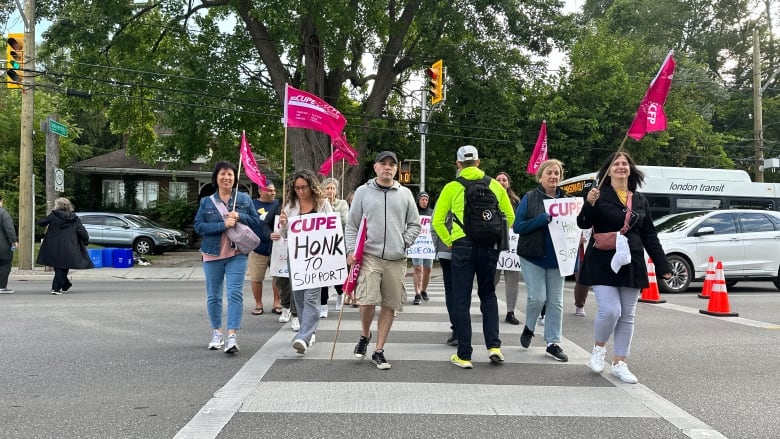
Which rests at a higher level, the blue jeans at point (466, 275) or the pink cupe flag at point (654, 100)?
the pink cupe flag at point (654, 100)

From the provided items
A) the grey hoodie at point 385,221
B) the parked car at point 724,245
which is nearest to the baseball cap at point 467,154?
the grey hoodie at point 385,221

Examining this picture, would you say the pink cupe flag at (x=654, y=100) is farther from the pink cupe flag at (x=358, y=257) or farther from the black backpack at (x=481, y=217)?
the pink cupe flag at (x=358, y=257)

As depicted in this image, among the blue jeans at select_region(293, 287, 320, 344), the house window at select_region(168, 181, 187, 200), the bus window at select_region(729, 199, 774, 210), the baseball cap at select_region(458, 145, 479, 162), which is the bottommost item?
the blue jeans at select_region(293, 287, 320, 344)

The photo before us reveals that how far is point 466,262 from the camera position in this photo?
5.46 metres

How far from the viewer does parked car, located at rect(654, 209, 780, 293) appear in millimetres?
12312

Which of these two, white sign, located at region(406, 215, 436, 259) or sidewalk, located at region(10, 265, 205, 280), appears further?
sidewalk, located at region(10, 265, 205, 280)

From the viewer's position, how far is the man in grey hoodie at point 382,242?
18.2 feet

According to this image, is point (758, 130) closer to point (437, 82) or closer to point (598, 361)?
point (437, 82)

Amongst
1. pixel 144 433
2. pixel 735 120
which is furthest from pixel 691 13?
pixel 144 433

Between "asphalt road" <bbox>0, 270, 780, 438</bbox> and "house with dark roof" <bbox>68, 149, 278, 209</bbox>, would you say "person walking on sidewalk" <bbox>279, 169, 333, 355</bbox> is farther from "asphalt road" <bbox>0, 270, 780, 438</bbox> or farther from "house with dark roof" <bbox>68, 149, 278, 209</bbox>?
"house with dark roof" <bbox>68, 149, 278, 209</bbox>

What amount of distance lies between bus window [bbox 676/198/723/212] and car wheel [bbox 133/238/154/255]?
57.9ft

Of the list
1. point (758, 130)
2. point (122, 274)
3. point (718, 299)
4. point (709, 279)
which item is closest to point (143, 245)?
point (122, 274)

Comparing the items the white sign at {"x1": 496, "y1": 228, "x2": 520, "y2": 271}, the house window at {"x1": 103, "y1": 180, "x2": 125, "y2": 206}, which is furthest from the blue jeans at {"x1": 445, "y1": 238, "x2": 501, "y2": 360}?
the house window at {"x1": 103, "y1": 180, "x2": 125, "y2": 206}

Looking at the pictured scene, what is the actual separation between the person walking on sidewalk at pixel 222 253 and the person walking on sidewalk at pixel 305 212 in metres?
0.43
